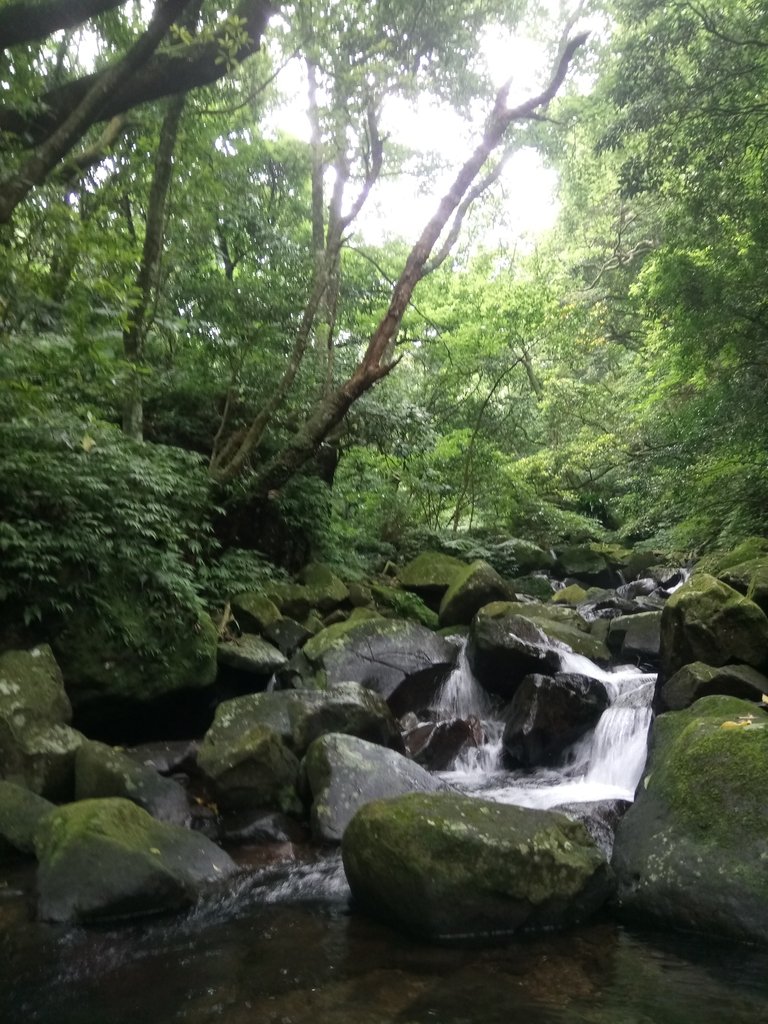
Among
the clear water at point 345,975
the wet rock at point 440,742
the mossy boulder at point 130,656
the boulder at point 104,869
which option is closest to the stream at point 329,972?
the clear water at point 345,975

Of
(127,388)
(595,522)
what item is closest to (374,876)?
(127,388)

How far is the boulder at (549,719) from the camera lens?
7.91 m

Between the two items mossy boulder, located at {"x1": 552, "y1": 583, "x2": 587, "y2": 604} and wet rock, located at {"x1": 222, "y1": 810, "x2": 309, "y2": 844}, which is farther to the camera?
mossy boulder, located at {"x1": 552, "y1": 583, "x2": 587, "y2": 604}

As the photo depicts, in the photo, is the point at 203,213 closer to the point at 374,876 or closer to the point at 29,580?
the point at 29,580

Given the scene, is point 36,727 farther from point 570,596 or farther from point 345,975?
point 570,596

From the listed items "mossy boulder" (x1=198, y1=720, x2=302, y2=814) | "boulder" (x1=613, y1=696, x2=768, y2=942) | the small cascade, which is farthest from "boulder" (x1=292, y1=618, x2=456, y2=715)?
"boulder" (x1=613, y1=696, x2=768, y2=942)

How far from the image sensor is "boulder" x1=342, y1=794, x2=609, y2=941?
13.5ft

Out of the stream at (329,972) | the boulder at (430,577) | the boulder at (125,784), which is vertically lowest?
the stream at (329,972)

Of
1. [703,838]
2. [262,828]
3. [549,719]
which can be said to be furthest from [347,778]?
[549,719]

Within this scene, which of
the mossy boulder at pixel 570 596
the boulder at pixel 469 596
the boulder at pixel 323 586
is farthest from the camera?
the mossy boulder at pixel 570 596

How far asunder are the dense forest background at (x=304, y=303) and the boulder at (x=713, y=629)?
11.3 ft

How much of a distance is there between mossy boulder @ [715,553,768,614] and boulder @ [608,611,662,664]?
1.20m

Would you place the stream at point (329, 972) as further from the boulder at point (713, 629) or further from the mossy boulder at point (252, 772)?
the boulder at point (713, 629)

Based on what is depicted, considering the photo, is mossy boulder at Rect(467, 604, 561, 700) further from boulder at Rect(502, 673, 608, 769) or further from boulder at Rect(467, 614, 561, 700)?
boulder at Rect(502, 673, 608, 769)
